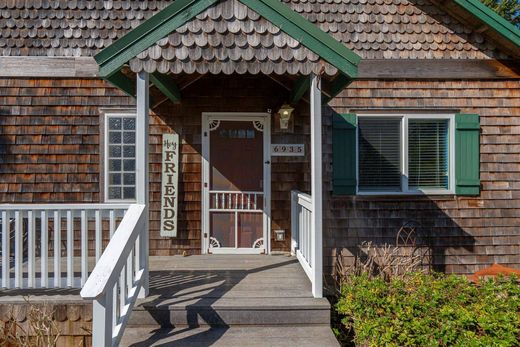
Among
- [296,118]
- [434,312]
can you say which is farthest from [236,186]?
[434,312]

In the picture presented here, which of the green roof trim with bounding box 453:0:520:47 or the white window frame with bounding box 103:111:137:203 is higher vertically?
the green roof trim with bounding box 453:0:520:47

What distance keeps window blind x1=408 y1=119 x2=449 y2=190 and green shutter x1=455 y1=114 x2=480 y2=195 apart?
0.52ft

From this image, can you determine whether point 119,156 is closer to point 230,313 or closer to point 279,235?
point 279,235

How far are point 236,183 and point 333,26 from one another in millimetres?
2466

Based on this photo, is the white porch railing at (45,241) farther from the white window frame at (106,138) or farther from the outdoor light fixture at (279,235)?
the outdoor light fixture at (279,235)

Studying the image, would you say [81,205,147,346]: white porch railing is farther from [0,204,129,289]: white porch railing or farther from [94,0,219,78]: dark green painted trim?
[94,0,219,78]: dark green painted trim

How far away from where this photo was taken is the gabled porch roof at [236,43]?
3.11m

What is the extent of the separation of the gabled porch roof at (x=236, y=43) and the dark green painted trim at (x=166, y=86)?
1.39ft

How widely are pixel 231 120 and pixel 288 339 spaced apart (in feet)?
9.64

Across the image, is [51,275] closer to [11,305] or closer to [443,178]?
[11,305]

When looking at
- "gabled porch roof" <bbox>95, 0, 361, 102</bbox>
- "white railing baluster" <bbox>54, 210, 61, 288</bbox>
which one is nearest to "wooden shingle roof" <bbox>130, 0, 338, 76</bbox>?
"gabled porch roof" <bbox>95, 0, 361, 102</bbox>

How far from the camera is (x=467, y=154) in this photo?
4816mm

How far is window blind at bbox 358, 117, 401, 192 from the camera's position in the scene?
493 centimetres

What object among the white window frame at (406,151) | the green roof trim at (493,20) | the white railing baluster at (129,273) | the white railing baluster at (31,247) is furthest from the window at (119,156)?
the green roof trim at (493,20)
